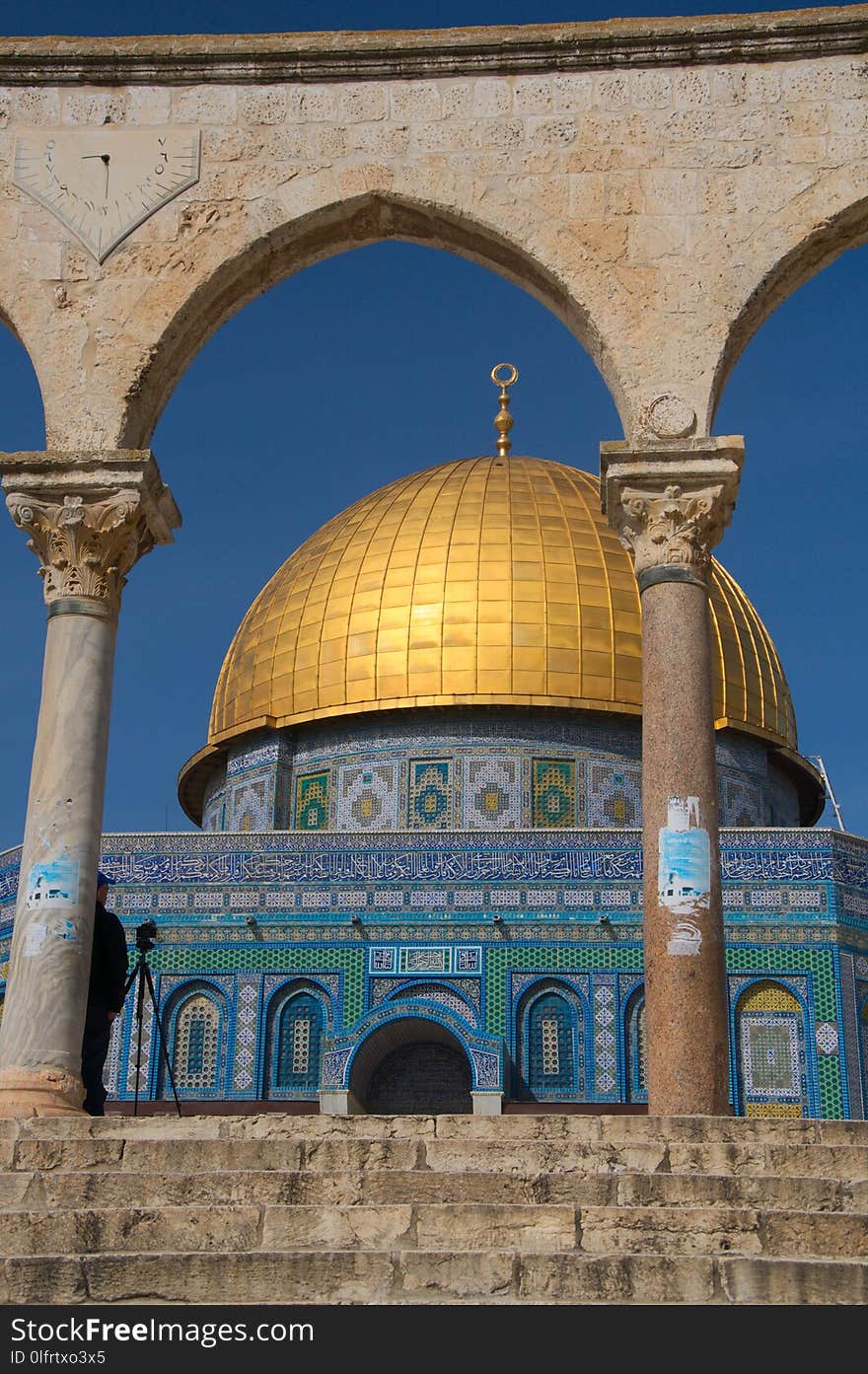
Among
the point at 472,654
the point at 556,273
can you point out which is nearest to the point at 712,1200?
the point at 556,273

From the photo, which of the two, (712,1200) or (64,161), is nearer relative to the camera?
(712,1200)

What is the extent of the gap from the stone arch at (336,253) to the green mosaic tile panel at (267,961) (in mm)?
12025

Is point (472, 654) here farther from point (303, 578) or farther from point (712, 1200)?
point (712, 1200)

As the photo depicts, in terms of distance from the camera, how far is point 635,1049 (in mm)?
20078

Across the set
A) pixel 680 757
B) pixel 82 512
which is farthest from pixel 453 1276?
pixel 82 512

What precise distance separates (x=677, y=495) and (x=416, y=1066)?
13.5 m

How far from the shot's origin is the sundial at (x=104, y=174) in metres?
9.71

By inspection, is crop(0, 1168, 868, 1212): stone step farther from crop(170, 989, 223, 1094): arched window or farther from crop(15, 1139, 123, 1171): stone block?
crop(170, 989, 223, 1094): arched window

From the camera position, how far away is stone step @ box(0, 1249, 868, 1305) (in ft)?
16.8

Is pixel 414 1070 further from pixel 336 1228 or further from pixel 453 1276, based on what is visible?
pixel 453 1276

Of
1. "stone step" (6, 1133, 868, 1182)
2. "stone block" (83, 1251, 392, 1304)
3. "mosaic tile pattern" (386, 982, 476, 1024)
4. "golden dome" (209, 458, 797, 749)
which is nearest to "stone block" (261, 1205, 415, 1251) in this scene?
"stone block" (83, 1251, 392, 1304)

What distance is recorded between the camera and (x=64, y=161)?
389 inches

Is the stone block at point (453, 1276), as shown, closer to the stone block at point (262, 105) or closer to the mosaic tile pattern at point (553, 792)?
the stone block at point (262, 105)
